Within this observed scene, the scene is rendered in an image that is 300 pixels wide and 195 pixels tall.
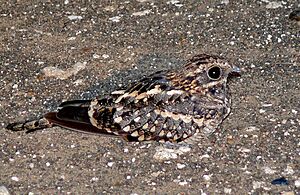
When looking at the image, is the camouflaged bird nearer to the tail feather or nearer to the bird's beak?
the tail feather

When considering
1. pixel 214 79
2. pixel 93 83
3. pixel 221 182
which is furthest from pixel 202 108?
pixel 93 83

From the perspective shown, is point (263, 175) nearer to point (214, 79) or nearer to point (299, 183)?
point (299, 183)

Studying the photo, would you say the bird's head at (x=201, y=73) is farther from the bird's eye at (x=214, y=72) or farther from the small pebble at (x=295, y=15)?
the small pebble at (x=295, y=15)

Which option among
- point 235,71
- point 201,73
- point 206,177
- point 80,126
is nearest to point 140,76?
point 235,71

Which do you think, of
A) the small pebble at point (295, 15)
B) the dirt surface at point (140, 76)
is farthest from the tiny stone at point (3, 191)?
the small pebble at point (295, 15)

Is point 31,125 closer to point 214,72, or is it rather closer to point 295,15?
point 214,72

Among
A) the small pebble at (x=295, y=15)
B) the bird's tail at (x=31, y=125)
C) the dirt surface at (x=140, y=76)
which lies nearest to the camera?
the dirt surface at (x=140, y=76)
